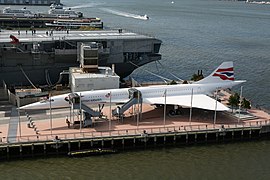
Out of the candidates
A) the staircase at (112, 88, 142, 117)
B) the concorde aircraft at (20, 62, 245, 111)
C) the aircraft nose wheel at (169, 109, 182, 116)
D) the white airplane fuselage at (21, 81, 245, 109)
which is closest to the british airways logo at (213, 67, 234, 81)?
the concorde aircraft at (20, 62, 245, 111)

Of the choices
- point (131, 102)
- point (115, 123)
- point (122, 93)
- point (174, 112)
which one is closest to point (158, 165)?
point (115, 123)

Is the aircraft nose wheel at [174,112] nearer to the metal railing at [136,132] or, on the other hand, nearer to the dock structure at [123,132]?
the dock structure at [123,132]

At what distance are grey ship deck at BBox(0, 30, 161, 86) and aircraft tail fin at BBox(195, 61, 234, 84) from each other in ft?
48.9

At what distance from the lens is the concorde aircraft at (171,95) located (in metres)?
38.5

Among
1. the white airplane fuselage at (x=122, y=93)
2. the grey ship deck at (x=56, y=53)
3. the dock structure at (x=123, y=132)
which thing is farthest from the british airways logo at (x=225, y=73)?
the grey ship deck at (x=56, y=53)

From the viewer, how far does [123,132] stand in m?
35.9

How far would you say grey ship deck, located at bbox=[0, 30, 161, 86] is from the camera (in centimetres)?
5075

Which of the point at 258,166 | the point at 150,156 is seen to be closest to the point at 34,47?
the point at 150,156

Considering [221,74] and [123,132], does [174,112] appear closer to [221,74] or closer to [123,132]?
[123,132]

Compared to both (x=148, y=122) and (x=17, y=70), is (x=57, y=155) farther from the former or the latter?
(x=17, y=70)

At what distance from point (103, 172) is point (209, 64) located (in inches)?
1833

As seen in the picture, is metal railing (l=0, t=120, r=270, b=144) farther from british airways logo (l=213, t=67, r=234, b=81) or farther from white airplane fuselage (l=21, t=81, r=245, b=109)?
british airways logo (l=213, t=67, r=234, b=81)

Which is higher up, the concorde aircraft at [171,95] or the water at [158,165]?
the concorde aircraft at [171,95]

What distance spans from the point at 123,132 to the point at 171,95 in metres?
8.97
